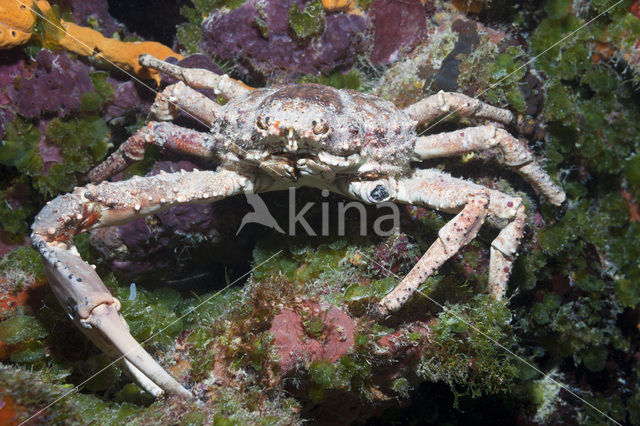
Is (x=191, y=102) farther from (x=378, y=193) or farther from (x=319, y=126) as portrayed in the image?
(x=378, y=193)

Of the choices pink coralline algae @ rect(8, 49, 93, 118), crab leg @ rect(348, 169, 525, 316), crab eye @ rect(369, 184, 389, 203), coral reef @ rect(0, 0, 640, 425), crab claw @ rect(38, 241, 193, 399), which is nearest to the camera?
crab claw @ rect(38, 241, 193, 399)

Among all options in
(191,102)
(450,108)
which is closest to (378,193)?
(450,108)

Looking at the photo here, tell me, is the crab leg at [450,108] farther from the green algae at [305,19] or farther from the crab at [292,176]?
the green algae at [305,19]

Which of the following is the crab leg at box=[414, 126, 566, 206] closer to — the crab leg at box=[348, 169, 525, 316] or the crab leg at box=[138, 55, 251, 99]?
the crab leg at box=[348, 169, 525, 316]

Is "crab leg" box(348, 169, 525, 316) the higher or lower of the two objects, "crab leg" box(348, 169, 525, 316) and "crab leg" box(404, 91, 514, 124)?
the lower

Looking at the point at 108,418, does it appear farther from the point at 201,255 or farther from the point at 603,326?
the point at 603,326

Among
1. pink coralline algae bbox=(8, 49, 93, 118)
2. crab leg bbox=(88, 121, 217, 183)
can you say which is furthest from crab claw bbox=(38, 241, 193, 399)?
pink coralline algae bbox=(8, 49, 93, 118)

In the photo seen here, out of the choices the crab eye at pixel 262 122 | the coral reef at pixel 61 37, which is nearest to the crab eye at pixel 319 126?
the crab eye at pixel 262 122
